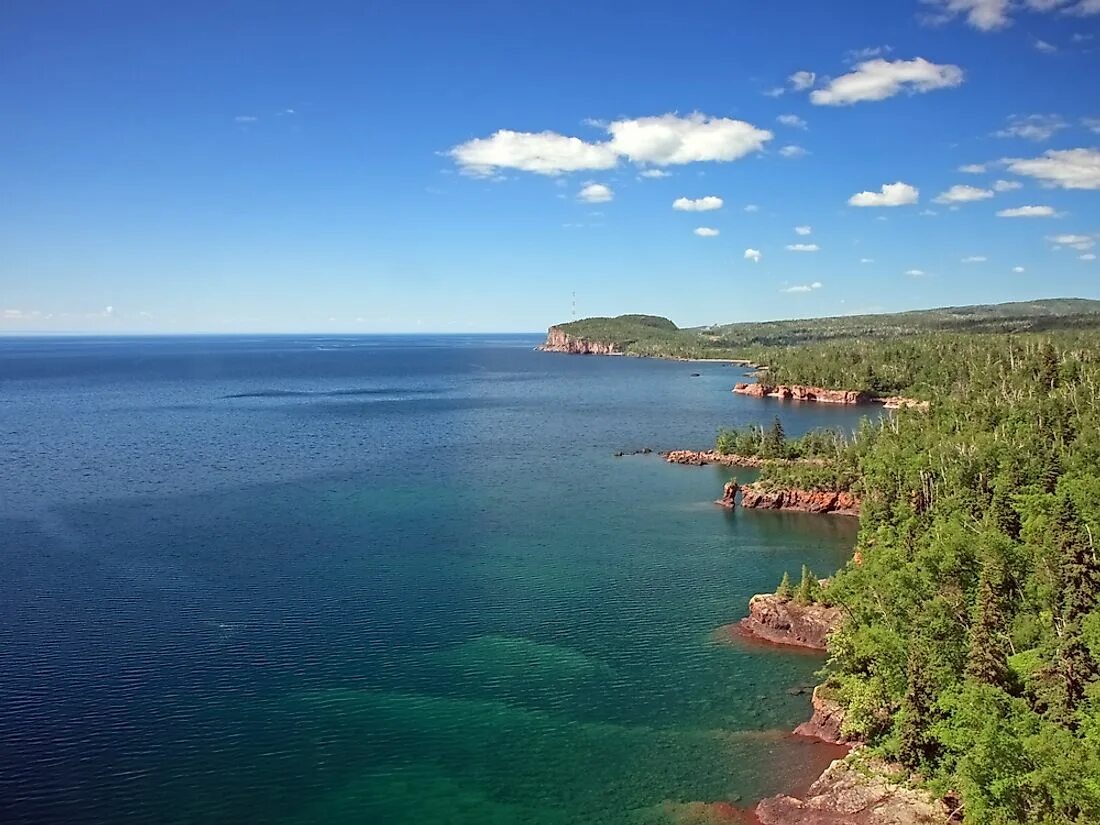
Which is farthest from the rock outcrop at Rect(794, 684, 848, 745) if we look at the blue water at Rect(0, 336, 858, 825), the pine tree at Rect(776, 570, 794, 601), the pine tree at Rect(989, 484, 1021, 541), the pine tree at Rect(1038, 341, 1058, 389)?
the pine tree at Rect(1038, 341, 1058, 389)

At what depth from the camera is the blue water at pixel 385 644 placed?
3669 centimetres

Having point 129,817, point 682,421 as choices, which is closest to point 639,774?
point 129,817

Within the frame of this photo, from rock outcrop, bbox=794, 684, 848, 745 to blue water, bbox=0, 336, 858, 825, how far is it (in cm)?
116

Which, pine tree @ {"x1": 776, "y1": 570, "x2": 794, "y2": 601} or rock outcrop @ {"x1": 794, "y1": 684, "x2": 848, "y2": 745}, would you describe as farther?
pine tree @ {"x1": 776, "y1": 570, "x2": 794, "y2": 601}

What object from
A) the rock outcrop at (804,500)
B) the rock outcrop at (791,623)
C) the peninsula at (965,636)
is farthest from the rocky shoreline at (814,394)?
the rock outcrop at (791,623)

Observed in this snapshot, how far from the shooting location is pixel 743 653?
48906 millimetres

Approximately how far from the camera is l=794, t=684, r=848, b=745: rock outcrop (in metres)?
39.3

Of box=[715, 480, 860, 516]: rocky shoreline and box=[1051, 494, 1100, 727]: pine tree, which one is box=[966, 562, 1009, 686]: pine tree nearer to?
box=[1051, 494, 1100, 727]: pine tree

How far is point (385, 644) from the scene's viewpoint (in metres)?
50.4

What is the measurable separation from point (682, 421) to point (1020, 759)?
119279 millimetres

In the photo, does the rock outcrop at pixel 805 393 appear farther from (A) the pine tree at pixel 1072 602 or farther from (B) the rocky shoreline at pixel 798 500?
(A) the pine tree at pixel 1072 602

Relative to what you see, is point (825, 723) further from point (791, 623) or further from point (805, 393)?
point (805, 393)

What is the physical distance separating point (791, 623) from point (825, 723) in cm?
1084

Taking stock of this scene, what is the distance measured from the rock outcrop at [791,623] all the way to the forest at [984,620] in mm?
1737
